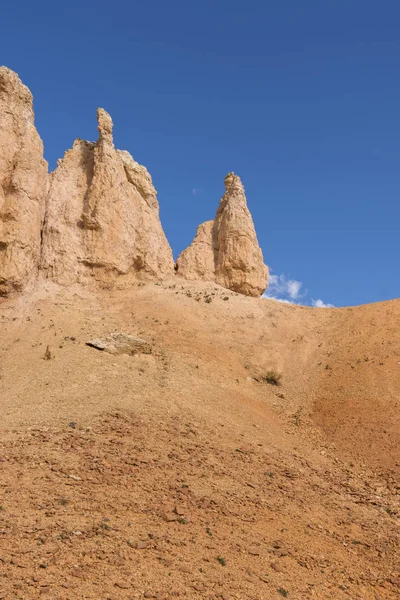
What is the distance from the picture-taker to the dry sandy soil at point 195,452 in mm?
6957

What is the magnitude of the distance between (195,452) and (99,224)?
48.5 feet

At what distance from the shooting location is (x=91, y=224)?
2319cm

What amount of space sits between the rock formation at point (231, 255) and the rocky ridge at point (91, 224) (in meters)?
0.06

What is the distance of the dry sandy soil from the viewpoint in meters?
6.96

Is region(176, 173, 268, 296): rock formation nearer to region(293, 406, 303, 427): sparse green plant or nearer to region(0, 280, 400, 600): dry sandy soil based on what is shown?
region(0, 280, 400, 600): dry sandy soil

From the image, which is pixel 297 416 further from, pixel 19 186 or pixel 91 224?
pixel 19 186

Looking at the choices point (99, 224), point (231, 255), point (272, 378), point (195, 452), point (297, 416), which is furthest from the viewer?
point (231, 255)

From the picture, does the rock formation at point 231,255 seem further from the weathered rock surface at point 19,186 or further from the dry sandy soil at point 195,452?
A: the weathered rock surface at point 19,186

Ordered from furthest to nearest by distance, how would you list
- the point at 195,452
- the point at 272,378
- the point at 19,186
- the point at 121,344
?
the point at 19,186 < the point at 272,378 < the point at 121,344 < the point at 195,452

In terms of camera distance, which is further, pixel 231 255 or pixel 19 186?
pixel 231 255

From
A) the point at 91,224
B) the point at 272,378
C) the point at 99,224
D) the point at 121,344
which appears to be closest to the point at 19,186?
the point at 91,224

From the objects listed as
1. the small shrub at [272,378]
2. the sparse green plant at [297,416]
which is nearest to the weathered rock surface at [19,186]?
the small shrub at [272,378]

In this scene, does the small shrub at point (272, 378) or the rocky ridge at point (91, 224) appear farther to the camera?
the rocky ridge at point (91, 224)

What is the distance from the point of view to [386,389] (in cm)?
1653
